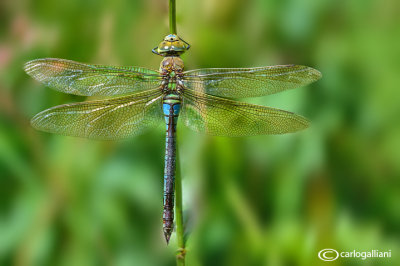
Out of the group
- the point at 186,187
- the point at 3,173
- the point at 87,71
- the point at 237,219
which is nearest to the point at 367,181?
the point at 237,219

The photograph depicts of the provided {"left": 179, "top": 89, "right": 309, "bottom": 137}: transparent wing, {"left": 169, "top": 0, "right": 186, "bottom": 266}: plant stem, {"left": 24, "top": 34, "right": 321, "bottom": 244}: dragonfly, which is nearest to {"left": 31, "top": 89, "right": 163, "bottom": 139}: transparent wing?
{"left": 24, "top": 34, "right": 321, "bottom": 244}: dragonfly

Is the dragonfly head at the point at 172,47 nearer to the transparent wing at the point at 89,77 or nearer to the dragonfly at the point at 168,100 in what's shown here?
the dragonfly at the point at 168,100

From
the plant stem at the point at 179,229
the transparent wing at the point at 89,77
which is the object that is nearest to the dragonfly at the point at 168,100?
the transparent wing at the point at 89,77

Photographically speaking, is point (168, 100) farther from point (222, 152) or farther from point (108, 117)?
point (222, 152)

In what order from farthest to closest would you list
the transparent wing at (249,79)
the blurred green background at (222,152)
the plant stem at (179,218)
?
the blurred green background at (222,152) → the transparent wing at (249,79) → the plant stem at (179,218)

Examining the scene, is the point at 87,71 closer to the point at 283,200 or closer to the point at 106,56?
the point at 106,56

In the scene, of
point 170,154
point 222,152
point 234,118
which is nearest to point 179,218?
point 170,154
